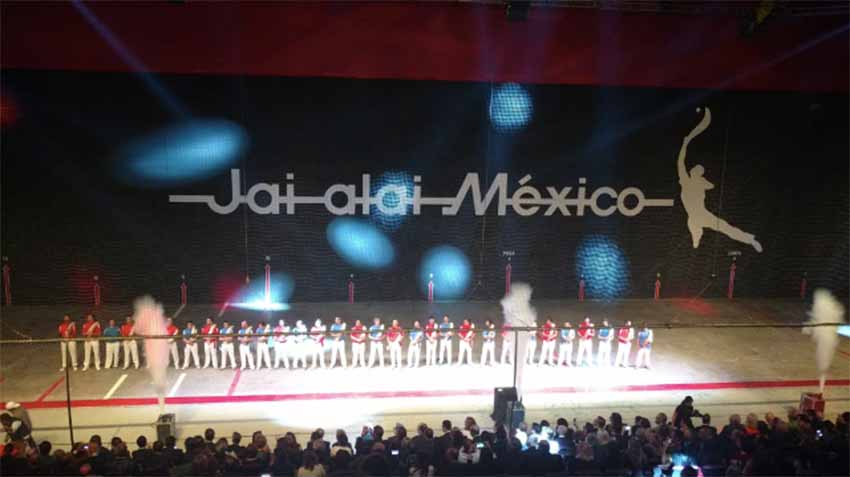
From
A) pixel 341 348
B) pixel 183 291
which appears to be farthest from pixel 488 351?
pixel 183 291

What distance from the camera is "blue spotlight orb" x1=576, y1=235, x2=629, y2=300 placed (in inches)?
706

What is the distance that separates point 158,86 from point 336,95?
13.7 feet

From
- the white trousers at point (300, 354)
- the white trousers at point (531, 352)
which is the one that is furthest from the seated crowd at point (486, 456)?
the white trousers at point (531, 352)

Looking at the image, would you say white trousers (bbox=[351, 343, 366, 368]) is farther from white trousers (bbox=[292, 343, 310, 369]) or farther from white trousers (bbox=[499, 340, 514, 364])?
white trousers (bbox=[499, 340, 514, 364])

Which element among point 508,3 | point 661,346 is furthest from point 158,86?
point 661,346

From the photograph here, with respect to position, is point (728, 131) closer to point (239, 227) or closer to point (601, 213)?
point (601, 213)

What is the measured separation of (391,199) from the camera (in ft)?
55.9

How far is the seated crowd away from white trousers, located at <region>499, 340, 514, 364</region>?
5.52 meters

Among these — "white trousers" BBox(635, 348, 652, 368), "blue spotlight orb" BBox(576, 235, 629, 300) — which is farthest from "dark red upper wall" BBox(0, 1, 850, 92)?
"white trousers" BBox(635, 348, 652, 368)

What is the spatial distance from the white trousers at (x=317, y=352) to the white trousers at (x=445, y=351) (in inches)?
92.3

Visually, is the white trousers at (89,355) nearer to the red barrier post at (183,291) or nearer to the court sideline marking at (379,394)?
the court sideline marking at (379,394)

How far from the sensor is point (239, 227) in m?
16.7

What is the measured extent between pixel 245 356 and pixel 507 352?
5.22 meters

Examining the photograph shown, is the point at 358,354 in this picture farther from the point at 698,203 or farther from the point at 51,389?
the point at 698,203
